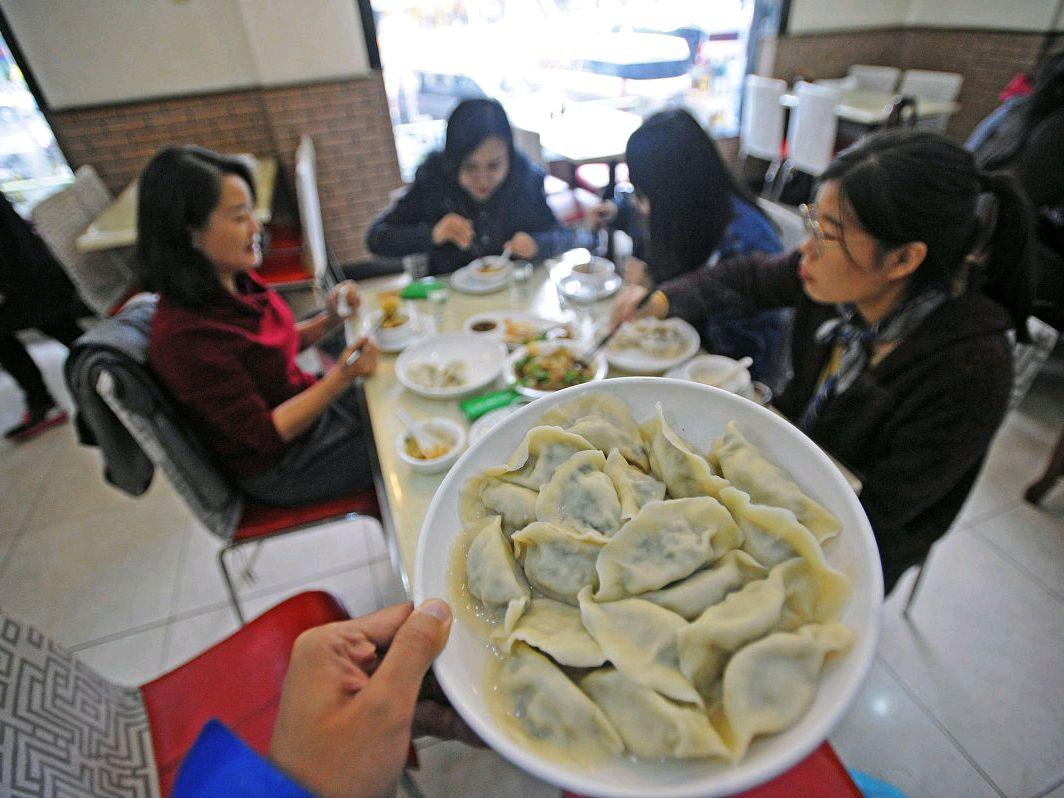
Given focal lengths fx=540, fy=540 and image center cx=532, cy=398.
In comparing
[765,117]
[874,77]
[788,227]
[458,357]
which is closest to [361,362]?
[458,357]

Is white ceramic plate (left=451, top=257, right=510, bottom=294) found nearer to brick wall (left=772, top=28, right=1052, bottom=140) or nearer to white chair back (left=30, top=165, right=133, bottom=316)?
white chair back (left=30, top=165, right=133, bottom=316)

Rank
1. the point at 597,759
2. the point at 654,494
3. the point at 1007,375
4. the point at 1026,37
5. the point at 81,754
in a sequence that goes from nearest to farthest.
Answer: the point at 597,759 → the point at 654,494 → the point at 81,754 → the point at 1007,375 → the point at 1026,37

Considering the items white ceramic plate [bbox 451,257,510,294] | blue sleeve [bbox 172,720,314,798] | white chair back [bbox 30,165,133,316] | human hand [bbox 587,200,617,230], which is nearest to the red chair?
blue sleeve [bbox 172,720,314,798]

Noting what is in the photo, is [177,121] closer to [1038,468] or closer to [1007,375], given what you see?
[1007,375]

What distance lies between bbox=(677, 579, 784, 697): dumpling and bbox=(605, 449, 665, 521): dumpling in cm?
15

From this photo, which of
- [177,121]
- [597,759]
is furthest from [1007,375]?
[177,121]

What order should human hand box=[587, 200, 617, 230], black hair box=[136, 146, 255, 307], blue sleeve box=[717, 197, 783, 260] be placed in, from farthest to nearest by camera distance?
human hand box=[587, 200, 617, 230] < blue sleeve box=[717, 197, 783, 260] < black hair box=[136, 146, 255, 307]

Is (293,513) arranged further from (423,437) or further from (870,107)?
(870,107)

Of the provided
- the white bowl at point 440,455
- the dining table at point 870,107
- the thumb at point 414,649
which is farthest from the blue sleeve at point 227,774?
the dining table at point 870,107

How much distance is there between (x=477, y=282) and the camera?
225cm

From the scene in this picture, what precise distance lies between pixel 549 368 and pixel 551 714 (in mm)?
1067

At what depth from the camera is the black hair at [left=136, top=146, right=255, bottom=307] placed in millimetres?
1547

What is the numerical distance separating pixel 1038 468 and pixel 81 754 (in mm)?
3562

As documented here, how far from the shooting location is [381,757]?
603 mm
